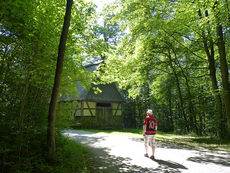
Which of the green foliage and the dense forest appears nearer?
the dense forest

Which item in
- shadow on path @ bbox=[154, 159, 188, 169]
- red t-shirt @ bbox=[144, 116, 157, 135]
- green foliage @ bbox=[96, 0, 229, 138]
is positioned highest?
green foliage @ bbox=[96, 0, 229, 138]

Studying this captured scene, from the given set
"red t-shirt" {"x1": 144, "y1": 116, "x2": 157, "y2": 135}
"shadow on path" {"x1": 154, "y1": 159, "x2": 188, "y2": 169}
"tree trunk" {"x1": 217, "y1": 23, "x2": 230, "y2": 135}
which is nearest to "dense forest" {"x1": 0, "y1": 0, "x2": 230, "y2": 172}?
"tree trunk" {"x1": 217, "y1": 23, "x2": 230, "y2": 135}

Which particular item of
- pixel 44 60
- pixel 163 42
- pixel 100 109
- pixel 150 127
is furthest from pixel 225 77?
pixel 100 109

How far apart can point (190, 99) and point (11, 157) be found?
42.6 feet

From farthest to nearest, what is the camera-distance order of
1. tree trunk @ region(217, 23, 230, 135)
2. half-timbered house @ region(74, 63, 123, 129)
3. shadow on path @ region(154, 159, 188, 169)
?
half-timbered house @ region(74, 63, 123, 129)
tree trunk @ region(217, 23, 230, 135)
shadow on path @ region(154, 159, 188, 169)

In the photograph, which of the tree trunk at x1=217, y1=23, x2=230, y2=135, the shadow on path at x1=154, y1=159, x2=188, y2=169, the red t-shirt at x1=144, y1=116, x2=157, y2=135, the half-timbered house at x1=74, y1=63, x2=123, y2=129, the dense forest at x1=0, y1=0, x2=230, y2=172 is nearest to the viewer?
the dense forest at x1=0, y1=0, x2=230, y2=172

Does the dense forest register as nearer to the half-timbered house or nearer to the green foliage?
the green foliage

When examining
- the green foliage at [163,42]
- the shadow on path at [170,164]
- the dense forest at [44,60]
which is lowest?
the shadow on path at [170,164]

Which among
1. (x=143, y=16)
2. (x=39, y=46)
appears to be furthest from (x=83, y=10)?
(x=143, y=16)

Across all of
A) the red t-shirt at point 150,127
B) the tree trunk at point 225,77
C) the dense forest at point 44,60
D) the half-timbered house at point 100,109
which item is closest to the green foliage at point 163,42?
the dense forest at point 44,60

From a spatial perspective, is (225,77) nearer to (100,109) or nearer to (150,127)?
(150,127)

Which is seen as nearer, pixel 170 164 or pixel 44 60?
pixel 44 60

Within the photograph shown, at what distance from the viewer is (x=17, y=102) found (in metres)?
4.18

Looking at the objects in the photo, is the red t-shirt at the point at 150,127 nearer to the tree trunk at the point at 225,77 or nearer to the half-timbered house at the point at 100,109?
the tree trunk at the point at 225,77
